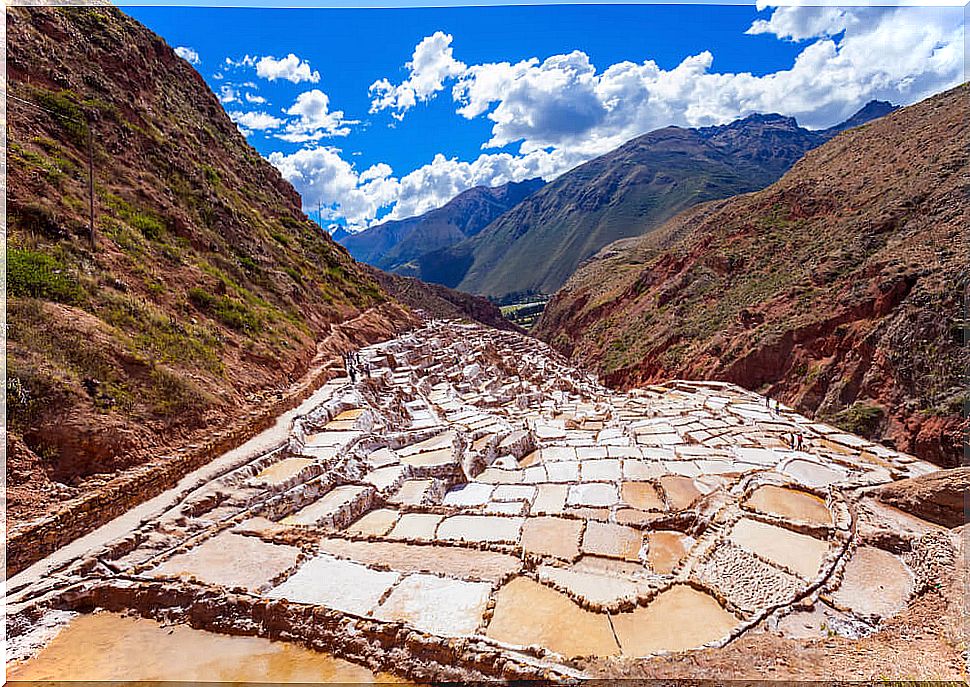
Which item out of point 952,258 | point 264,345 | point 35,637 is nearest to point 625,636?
point 35,637

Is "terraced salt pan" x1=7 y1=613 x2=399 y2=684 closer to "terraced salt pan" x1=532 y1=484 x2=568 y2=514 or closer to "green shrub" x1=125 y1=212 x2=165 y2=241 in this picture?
"terraced salt pan" x1=532 y1=484 x2=568 y2=514

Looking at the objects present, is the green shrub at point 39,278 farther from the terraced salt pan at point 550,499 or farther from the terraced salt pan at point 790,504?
the terraced salt pan at point 790,504

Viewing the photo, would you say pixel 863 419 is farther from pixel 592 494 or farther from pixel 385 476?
pixel 385 476

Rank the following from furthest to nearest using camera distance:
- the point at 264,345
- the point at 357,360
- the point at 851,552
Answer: the point at 357,360
the point at 264,345
the point at 851,552

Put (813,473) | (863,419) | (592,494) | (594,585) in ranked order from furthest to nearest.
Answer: (863,419)
(813,473)
(592,494)
(594,585)

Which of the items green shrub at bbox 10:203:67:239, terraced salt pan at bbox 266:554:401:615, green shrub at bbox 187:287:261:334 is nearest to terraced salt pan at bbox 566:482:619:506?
terraced salt pan at bbox 266:554:401:615

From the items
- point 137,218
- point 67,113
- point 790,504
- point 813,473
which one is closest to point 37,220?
point 137,218

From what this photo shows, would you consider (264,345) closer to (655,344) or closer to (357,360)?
(357,360)
